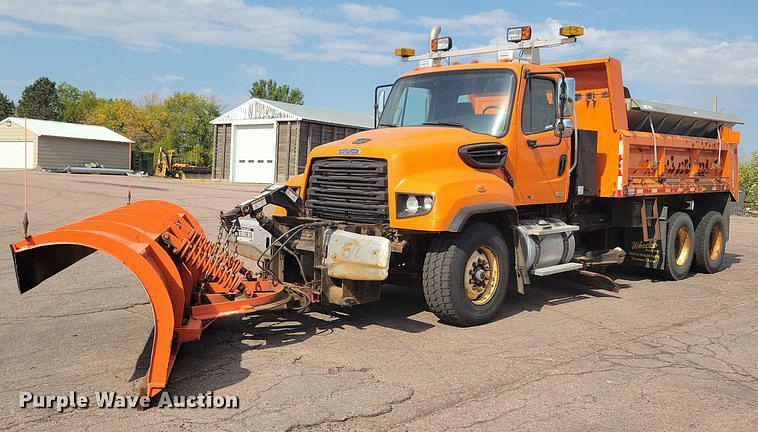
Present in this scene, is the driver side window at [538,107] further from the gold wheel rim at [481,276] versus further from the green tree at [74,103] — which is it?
the green tree at [74,103]

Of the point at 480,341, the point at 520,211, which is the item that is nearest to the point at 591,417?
the point at 480,341

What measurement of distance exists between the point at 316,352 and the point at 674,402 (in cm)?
285

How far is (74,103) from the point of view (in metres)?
82.6

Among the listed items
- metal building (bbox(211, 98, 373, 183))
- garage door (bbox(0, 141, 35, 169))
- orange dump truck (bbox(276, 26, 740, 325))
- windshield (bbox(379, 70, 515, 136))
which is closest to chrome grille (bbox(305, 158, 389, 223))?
orange dump truck (bbox(276, 26, 740, 325))

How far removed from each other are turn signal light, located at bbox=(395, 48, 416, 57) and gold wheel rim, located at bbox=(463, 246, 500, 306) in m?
3.72

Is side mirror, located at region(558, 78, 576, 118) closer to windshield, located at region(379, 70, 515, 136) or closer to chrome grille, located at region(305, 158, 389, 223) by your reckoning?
windshield, located at region(379, 70, 515, 136)

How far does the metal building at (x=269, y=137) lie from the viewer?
3597 cm

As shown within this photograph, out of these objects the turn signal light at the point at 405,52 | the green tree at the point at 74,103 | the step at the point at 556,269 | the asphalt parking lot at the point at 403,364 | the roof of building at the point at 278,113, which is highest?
the green tree at the point at 74,103

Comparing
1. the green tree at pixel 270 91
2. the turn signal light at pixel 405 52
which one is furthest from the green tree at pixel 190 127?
the turn signal light at pixel 405 52

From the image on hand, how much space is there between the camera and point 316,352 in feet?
18.6

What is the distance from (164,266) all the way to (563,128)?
5.16 meters

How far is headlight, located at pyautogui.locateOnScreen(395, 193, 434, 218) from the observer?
20.2 feet

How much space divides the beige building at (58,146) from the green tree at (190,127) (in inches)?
309

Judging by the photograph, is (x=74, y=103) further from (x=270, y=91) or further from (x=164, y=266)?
(x=164, y=266)
